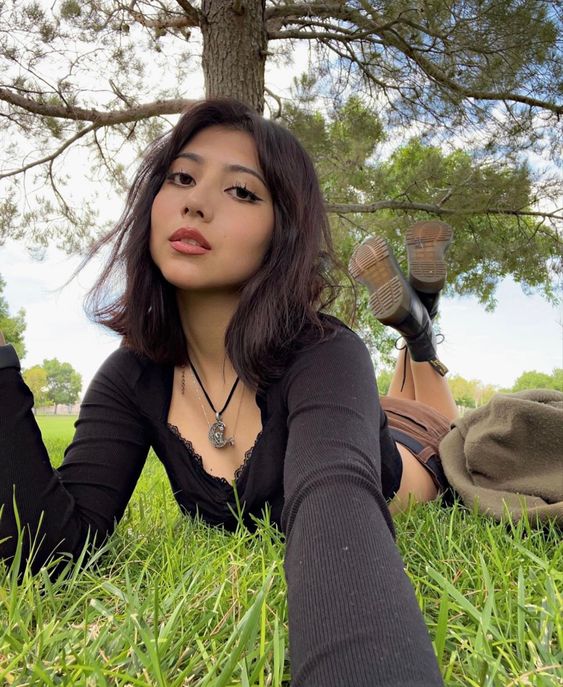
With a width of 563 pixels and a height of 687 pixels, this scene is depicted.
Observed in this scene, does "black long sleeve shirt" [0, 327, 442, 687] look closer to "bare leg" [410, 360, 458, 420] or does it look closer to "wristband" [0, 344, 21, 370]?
"wristband" [0, 344, 21, 370]

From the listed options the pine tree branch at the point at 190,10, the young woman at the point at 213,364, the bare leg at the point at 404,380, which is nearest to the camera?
the young woman at the point at 213,364

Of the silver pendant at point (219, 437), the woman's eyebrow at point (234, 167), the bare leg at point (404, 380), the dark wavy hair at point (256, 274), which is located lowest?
the bare leg at point (404, 380)

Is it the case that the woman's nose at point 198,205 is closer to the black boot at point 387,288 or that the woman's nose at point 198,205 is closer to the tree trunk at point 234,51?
the black boot at point 387,288

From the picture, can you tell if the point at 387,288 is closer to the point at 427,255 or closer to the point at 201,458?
the point at 427,255

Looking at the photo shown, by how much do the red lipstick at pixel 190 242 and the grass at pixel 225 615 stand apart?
437 millimetres

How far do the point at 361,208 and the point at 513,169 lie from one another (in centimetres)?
102

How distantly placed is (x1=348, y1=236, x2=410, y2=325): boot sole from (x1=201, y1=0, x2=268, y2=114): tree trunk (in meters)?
1.12

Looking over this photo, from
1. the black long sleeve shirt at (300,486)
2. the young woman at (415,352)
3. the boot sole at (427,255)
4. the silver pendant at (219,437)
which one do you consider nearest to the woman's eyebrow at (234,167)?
the black long sleeve shirt at (300,486)

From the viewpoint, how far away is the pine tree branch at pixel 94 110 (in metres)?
2.92

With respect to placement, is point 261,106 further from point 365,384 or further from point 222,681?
point 222,681

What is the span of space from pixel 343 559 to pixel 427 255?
1572 mm

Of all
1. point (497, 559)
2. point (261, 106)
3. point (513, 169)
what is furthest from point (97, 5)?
point (497, 559)

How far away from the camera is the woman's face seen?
961mm

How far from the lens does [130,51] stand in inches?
138
